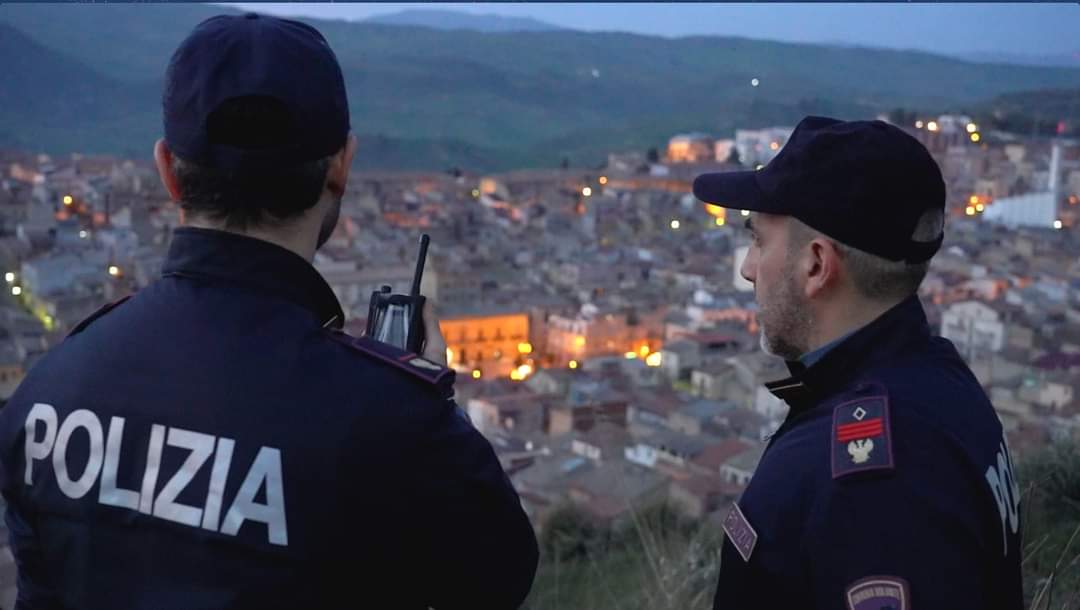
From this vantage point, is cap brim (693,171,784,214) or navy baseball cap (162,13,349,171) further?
cap brim (693,171,784,214)

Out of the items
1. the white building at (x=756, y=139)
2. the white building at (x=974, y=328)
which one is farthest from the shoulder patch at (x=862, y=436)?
the white building at (x=756, y=139)

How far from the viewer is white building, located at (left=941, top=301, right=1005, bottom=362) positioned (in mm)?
18328

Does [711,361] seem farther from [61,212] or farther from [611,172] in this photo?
[611,172]

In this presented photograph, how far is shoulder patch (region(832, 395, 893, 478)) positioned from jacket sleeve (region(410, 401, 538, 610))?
1.09ft

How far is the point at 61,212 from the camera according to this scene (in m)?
29.5

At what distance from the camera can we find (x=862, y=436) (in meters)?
1.17

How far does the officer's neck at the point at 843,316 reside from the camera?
135 centimetres

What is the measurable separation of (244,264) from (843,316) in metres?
0.70

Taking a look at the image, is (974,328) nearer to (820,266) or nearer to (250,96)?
(820,266)

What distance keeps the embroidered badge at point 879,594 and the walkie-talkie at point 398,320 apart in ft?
1.63

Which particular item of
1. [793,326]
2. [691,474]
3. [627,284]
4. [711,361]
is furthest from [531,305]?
[793,326]

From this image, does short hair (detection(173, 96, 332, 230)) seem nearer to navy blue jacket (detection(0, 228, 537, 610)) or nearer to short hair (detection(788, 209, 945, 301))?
navy blue jacket (detection(0, 228, 537, 610))

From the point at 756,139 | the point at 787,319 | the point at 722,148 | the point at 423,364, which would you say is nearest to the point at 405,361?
the point at 423,364

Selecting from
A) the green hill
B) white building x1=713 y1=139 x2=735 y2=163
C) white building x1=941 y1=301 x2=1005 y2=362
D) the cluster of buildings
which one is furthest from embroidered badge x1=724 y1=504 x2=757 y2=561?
white building x1=713 y1=139 x2=735 y2=163
